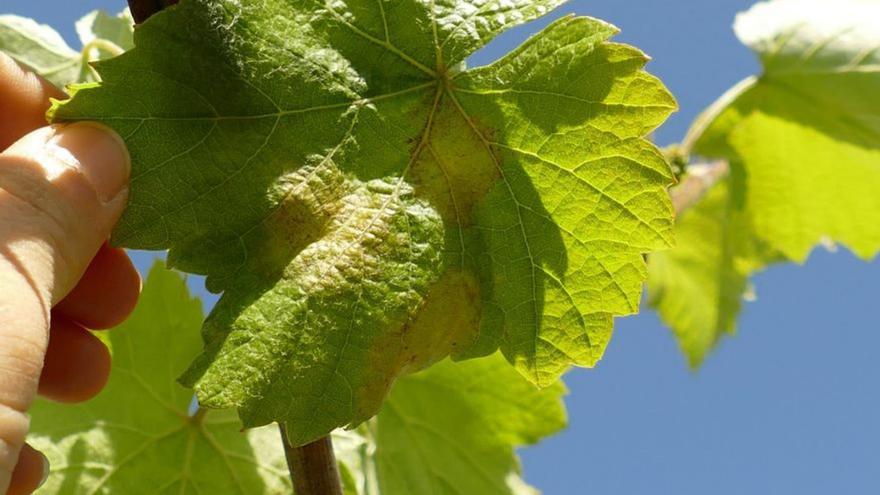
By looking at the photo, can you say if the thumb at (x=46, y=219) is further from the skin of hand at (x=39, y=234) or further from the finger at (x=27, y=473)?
the finger at (x=27, y=473)

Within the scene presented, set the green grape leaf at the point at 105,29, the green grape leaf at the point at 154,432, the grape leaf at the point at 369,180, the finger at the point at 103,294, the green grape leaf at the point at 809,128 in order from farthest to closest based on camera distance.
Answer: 1. the green grape leaf at the point at 809,128
2. the green grape leaf at the point at 105,29
3. the green grape leaf at the point at 154,432
4. the finger at the point at 103,294
5. the grape leaf at the point at 369,180

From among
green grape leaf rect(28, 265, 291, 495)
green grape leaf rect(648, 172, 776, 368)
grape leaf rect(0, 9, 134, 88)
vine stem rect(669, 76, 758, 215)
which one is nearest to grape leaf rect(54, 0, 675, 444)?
green grape leaf rect(28, 265, 291, 495)

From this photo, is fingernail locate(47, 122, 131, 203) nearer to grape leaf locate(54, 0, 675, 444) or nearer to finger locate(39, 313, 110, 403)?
grape leaf locate(54, 0, 675, 444)

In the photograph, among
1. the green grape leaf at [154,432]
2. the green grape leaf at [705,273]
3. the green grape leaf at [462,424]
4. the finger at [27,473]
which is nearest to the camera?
the finger at [27,473]

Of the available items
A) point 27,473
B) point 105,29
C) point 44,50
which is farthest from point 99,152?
point 105,29

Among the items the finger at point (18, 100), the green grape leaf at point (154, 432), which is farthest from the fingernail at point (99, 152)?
the green grape leaf at point (154, 432)

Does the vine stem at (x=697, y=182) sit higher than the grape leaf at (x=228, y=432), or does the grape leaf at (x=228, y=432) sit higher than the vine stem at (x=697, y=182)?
the vine stem at (x=697, y=182)

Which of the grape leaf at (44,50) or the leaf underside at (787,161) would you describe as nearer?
the grape leaf at (44,50)

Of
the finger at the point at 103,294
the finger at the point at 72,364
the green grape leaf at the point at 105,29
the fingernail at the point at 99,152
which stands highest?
the fingernail at the point at 99,152
